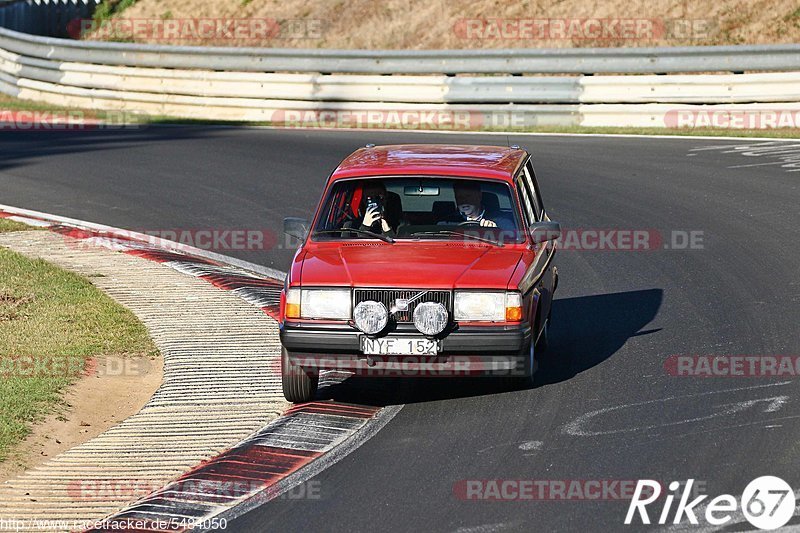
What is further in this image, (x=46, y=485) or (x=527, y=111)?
(x=527, y=111)

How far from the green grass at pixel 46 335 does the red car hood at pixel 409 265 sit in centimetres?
199

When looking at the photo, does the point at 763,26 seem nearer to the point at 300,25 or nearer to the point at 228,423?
the point at 300,25

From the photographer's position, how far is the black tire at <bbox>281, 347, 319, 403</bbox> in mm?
8328

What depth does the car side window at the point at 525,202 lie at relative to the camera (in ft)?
30.7

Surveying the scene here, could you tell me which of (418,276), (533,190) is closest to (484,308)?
(418,276)

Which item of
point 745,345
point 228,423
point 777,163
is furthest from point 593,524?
point 777,163

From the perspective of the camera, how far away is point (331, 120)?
77.8ft

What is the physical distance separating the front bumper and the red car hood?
0.99ft

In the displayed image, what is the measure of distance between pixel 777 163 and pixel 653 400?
10.2m

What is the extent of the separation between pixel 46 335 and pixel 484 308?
13.0 ft

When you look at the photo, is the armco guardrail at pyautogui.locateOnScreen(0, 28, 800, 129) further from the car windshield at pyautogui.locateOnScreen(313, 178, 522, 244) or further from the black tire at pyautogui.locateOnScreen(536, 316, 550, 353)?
the car windshield at pyautogui.locateOnScreen(313, 178, 522, 244)

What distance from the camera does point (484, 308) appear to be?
26.7 feet

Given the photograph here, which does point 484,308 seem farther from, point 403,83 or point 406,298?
point 403,83

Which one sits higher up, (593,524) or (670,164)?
(670,164)
